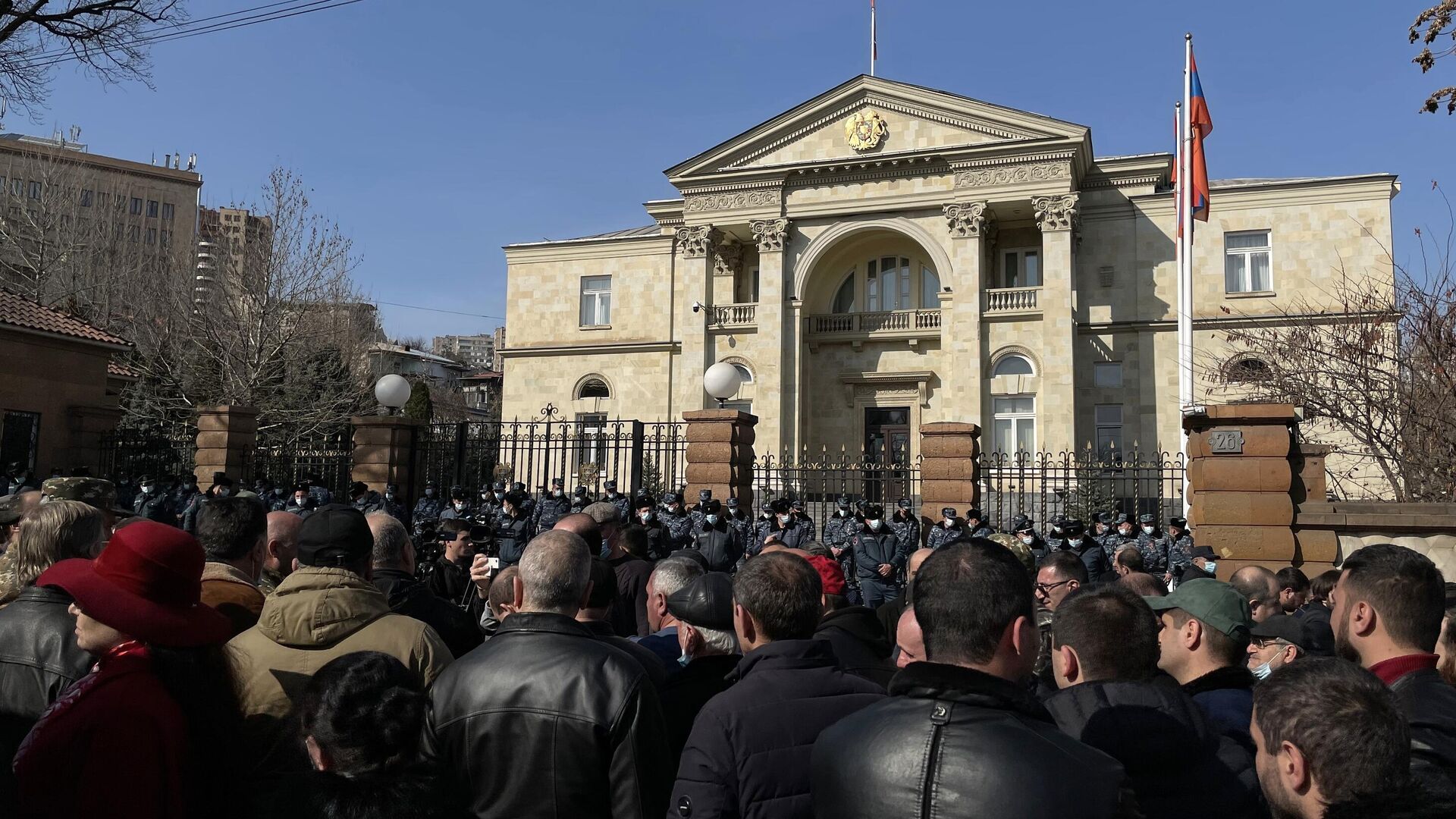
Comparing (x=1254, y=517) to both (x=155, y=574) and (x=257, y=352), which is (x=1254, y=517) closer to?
(x=155, y=574)

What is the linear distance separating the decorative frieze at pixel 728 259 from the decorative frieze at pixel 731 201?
1.67 metres

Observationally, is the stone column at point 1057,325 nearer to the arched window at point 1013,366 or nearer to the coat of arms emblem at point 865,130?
the arched window at point 1013,366

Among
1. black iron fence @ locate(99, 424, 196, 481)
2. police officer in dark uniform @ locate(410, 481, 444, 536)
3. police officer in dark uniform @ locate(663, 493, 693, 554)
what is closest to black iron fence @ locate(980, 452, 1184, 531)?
police officer in dark uniform @ locate(663, 493, 693, 554)

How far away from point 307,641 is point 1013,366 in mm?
29555

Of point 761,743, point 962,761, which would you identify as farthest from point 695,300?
point 962,761

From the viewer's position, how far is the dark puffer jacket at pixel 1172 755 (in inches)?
109

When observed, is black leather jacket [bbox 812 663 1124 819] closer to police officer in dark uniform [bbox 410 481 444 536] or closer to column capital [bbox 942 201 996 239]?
police officer in dark uniform [bbox 410 481 444 536]

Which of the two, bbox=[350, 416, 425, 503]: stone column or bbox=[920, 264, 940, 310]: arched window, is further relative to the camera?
bbox=[920, 264, 940, 310]: arched window

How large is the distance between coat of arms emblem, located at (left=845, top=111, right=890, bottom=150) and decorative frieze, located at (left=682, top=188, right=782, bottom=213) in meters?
3.04

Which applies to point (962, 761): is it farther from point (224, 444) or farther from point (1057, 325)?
point (1057, 325)

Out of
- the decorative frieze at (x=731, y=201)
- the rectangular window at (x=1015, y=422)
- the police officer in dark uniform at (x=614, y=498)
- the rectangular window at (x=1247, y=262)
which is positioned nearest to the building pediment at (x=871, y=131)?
the decorative frieze at (x=731, y=201)

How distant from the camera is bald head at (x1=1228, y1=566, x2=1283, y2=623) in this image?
232 inches

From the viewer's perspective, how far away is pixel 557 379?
3688 centimetres

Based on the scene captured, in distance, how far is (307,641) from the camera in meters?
3.36
